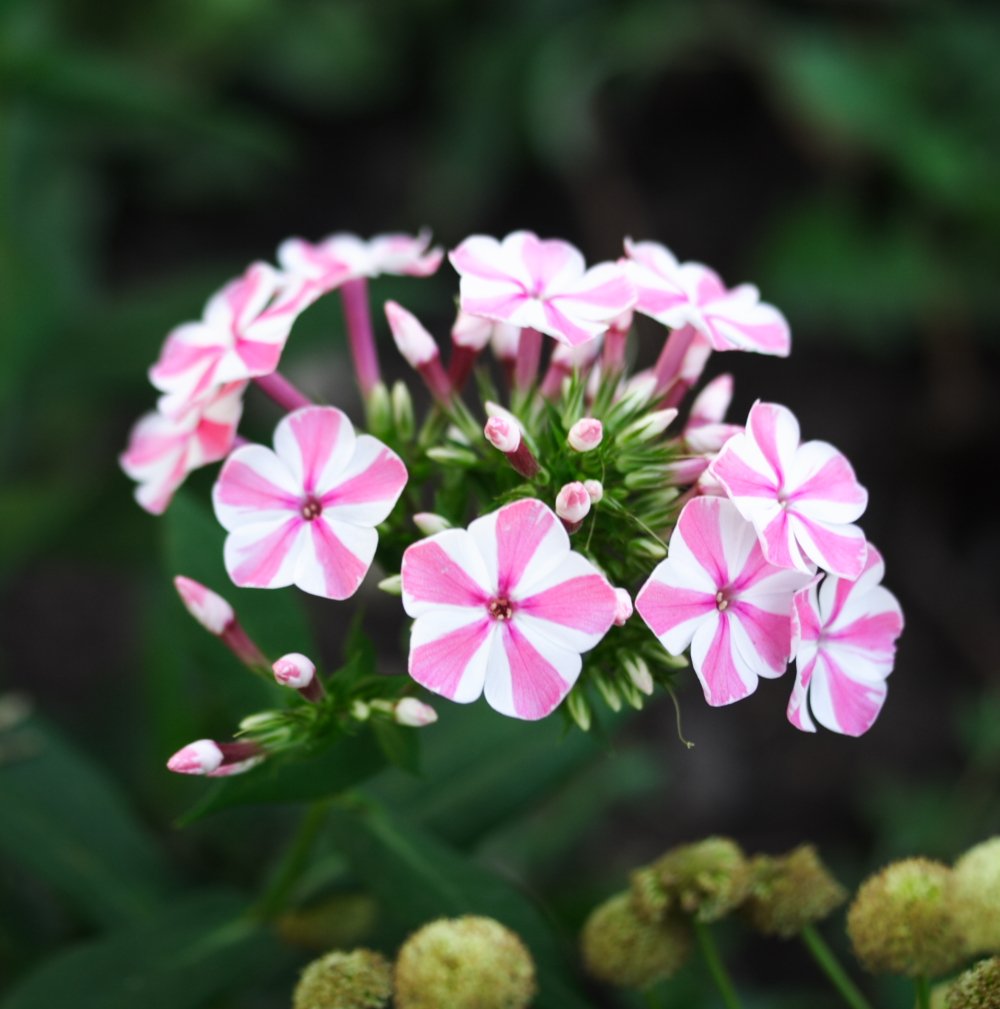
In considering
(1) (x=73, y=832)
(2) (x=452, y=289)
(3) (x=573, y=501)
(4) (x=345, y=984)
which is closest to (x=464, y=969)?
(4) (x=345, y=984)

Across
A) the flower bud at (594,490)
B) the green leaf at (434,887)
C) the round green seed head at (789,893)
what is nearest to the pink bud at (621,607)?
the flower bud at (594,490)

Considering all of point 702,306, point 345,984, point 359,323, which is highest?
point 359,323

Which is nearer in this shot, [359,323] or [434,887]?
[434,887]

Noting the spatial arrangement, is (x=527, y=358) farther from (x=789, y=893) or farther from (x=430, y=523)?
(x=789, y=893)

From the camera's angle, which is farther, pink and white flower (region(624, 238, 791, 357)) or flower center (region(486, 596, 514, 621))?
pink and white flower (region(624, 238, 791, 357))

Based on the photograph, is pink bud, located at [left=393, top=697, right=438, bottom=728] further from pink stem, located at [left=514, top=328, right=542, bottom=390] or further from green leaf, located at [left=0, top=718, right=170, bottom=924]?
green leaf, located at [left=0, top=718, right=170, bottom=924]

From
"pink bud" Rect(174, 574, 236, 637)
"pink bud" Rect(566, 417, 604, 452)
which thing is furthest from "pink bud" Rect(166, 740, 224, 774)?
"pink bud" Rect(566, 417, 604, 452)

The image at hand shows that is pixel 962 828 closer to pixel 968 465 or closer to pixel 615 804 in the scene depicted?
pixel 615 804

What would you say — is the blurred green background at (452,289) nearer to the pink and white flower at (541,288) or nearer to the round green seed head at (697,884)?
the round green seed head at (697,884)
